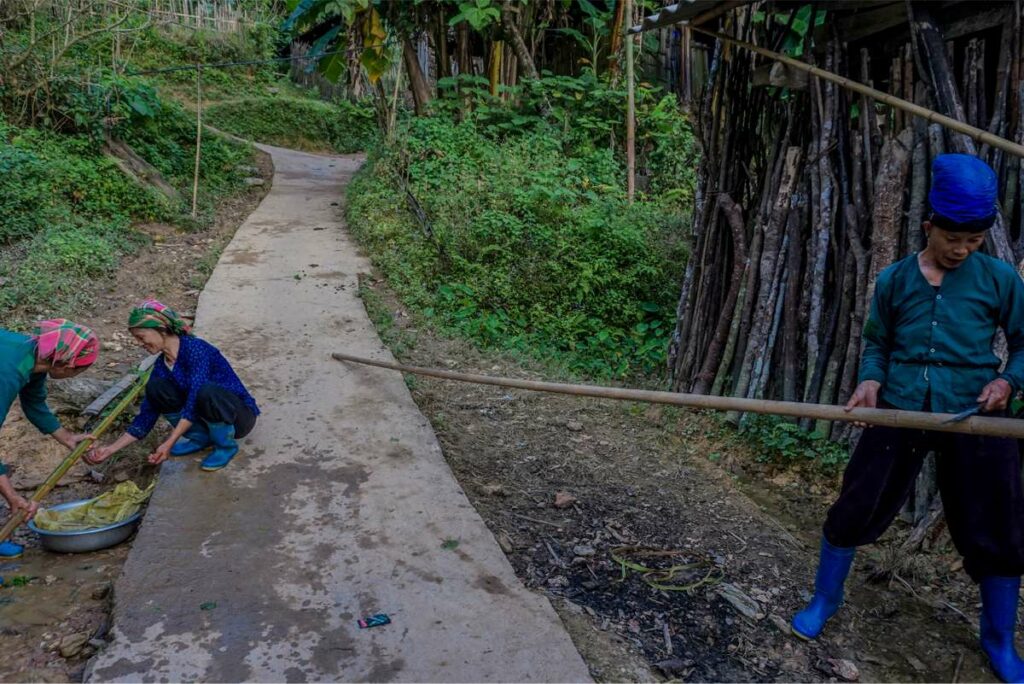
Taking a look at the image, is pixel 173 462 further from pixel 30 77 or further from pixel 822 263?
pixel 30 77

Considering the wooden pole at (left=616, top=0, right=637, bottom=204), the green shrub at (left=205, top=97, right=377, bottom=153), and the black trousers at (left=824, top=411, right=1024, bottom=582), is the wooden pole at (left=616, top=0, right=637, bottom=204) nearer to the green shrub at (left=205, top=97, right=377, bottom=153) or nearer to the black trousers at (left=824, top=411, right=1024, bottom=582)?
the black trousers at (left=824, top=411, right=1024, bottom=582)

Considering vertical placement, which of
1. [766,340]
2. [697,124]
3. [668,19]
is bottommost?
[766,340]

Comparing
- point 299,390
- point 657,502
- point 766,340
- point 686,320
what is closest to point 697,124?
point 686,320

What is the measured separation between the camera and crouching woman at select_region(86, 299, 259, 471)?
3.28 meters

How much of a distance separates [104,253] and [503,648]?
5.55 m

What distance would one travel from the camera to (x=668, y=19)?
394 cm

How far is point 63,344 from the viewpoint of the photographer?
110 inches

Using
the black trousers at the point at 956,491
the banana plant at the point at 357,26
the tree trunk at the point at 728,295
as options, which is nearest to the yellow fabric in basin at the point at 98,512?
the black trousers at the point at 956,491

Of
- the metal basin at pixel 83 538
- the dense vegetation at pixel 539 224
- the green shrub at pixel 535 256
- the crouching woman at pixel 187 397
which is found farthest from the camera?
the dense vegetation at pixel 539 224

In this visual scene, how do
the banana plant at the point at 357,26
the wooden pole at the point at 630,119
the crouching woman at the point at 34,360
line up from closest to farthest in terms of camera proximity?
the crouching woman at the point at 34,360 → the wooden pole at the point at 630,119 → the banana plant at the point at 357,26

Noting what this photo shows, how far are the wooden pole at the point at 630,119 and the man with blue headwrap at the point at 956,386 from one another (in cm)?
613

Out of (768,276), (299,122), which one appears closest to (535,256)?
(768,276)

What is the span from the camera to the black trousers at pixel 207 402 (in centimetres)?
337

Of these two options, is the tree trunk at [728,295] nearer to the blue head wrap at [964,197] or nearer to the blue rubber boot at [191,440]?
the blue head wrap at [964,197]
